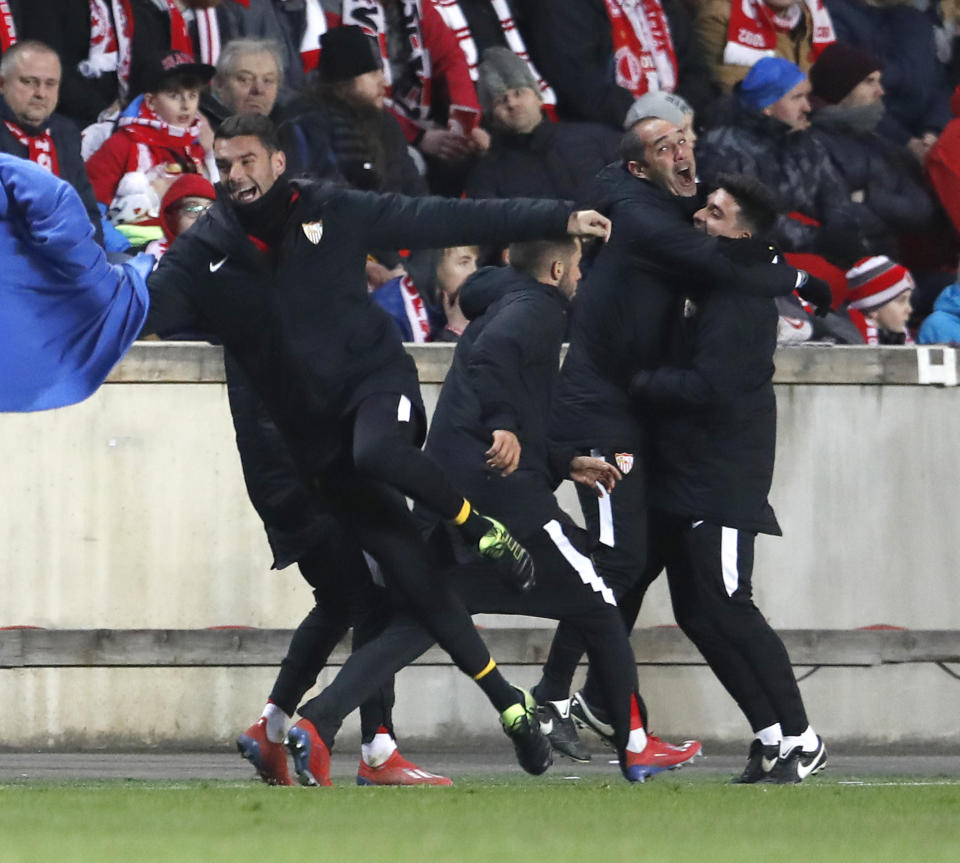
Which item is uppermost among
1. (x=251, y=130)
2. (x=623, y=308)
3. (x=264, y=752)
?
(x=251, y=130)

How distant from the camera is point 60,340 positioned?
7.86 metres

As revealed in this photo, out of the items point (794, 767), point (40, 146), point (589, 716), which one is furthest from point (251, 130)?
point (40, 146)

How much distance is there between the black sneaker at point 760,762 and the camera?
8.66 metres

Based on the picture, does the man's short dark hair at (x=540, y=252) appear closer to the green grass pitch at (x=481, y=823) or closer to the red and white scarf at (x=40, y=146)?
the green grass pitch at (x=481, y=823)

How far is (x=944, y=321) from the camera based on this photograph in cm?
1216

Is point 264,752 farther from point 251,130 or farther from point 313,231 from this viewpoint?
point 251,130

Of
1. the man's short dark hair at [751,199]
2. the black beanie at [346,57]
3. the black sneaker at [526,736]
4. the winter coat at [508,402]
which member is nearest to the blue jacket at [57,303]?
the winter coat at [508,402]

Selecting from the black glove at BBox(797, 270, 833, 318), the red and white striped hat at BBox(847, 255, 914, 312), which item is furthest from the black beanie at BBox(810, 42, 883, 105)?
the black glove at BBox(797, 270, 833, 318)

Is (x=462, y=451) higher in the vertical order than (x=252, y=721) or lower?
higher

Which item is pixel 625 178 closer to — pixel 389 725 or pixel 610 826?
pixel 389 725

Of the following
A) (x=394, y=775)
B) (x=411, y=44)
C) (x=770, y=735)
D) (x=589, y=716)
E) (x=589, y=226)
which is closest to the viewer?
(x=589, y=226)

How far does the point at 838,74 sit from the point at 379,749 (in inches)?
267

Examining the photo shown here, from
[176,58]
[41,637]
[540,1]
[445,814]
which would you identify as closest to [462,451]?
[445,814]

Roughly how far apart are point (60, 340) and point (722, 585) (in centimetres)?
244
